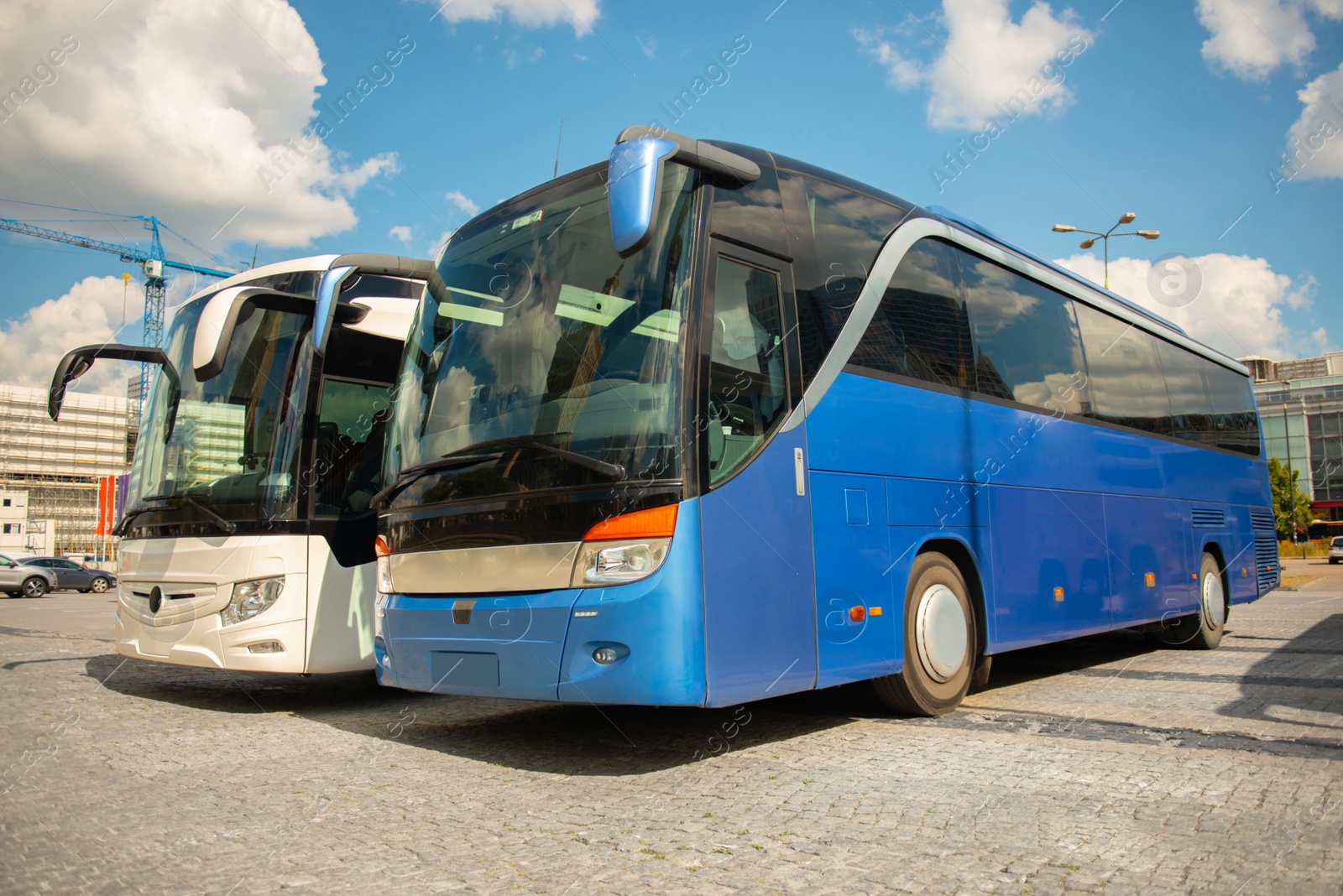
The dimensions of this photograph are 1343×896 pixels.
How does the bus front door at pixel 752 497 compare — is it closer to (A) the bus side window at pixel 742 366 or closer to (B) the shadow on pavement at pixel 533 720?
(A) the bus side window at pixel 742 366

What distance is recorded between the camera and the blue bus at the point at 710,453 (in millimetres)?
4707

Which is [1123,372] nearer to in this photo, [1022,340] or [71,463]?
[1022,340]

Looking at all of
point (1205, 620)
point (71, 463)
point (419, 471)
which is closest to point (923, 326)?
point (419, 471)

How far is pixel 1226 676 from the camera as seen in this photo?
860cm

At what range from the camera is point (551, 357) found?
519cm

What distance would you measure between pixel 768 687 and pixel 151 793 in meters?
3.11

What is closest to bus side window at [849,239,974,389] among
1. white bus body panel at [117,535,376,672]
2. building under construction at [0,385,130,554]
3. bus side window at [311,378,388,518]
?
bus side window at [311,378,388,518]

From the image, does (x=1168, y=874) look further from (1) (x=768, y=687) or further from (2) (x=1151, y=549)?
(2) (x=1151, y=549)

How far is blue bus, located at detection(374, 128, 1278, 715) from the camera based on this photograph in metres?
4.71

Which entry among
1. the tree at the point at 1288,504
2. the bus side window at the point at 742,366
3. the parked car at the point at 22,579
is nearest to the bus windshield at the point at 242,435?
the bus side window at the point at 742,366

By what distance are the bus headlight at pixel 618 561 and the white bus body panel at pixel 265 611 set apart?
3.12m

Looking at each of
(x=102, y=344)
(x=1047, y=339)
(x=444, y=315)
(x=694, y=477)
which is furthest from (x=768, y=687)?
(x=102, y=344)

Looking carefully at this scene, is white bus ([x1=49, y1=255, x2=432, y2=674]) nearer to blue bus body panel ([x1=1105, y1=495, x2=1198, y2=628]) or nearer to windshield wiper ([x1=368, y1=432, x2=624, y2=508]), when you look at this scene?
windshield wiper ([x1=368, y1=432, x2=624, y2=508])

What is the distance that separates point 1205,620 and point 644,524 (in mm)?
9030
